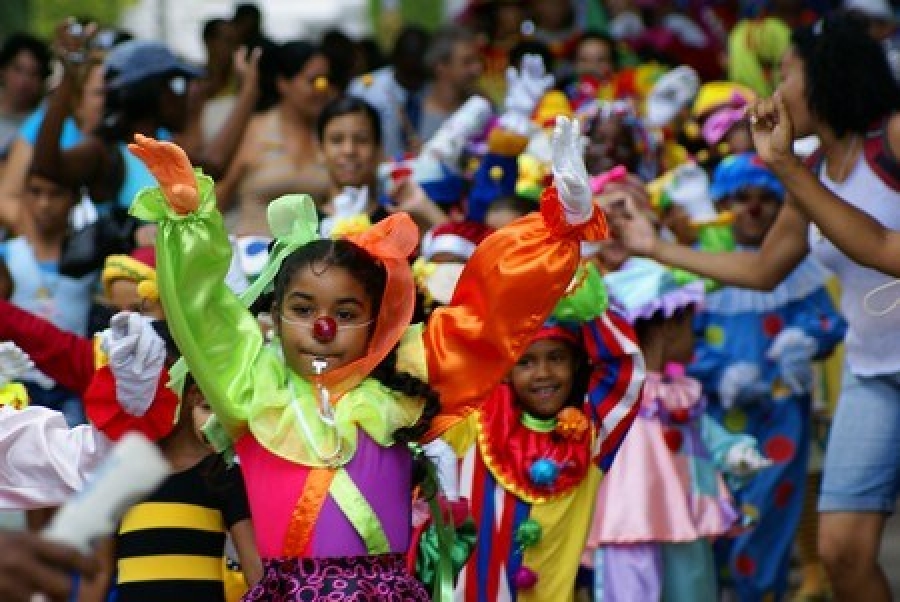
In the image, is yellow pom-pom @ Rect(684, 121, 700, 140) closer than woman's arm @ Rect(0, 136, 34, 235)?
No

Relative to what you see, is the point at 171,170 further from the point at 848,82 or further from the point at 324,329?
the point at 848,82

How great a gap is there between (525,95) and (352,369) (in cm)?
417

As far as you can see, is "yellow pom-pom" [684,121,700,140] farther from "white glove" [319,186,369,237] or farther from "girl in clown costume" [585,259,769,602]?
"white glove" [319,186,369,237]

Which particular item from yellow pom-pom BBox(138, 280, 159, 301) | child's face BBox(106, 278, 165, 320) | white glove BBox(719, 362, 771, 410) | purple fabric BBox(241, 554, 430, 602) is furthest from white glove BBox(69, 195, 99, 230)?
purple fabric BBox(241, 554, 430, 602)

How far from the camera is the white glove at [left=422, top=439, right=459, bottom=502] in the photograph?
6375 mm

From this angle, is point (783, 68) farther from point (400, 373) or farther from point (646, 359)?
point (400, 373)

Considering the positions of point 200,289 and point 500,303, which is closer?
point 200,289

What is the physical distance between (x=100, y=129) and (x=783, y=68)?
3.77m

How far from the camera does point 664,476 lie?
7750 millimetres

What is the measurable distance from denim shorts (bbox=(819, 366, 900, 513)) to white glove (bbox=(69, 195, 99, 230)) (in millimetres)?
3576

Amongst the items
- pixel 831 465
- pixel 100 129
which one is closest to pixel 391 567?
pixel 831 465

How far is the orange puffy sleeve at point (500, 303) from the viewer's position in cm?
561

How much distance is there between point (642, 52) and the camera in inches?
516

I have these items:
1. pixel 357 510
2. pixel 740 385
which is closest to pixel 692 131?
pixel 740 385
